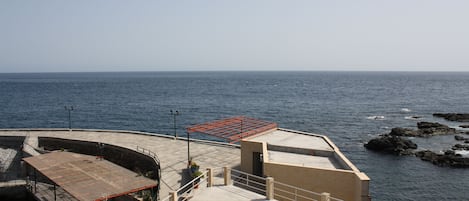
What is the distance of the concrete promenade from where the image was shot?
23466 mm

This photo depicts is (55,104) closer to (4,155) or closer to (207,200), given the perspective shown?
(4,155)

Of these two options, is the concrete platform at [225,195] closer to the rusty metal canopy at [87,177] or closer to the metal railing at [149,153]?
the rusty metal canopy at [87,177]

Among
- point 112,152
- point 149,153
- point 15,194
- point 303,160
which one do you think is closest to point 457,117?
point 303,160

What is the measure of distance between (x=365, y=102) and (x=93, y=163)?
87.6 m

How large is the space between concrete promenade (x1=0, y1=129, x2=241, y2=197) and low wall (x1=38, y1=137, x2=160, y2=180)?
0.82 m

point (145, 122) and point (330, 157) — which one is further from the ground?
point (330, 157)

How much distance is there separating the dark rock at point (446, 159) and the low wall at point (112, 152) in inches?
1288

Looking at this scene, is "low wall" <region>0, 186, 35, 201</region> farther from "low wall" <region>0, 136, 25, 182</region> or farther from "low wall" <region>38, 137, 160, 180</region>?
"low wall" <region>38, 137, 160, 180</region>

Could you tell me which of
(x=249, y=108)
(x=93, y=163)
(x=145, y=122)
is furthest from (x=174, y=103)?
(x=93, y=163)

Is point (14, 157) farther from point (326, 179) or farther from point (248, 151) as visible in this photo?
point (326, 179)

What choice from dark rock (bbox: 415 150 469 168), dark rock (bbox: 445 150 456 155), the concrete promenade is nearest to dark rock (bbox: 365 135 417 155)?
dark rock (bbox: 415 150 469 168)

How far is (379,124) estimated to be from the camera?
2571 inches

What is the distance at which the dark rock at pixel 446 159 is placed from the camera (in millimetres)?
40469

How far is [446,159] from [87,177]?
3897cm
